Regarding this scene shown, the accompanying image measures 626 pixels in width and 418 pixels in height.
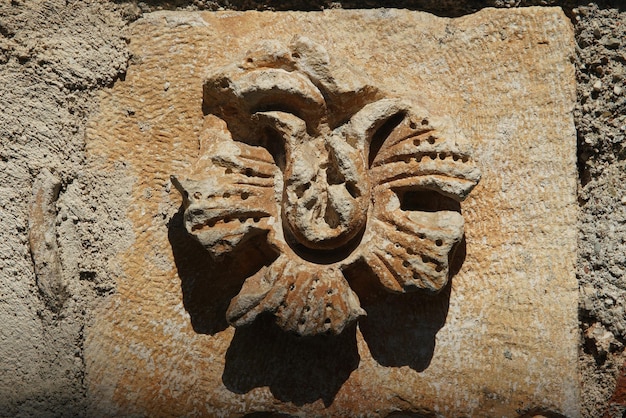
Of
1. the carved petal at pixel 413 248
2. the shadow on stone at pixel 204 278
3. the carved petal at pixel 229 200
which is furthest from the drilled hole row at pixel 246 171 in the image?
the carved petal at pixel 413 248

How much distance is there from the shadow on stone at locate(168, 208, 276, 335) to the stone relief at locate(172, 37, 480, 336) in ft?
0.23

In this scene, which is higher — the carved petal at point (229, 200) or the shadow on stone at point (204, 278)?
the carved petal at point (229, 200)

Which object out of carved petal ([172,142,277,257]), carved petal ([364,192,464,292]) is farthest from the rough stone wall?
carved petal ([364,192,464,292])

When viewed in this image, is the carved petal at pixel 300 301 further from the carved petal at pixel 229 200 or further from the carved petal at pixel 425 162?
the carved petal at pixel 425 162

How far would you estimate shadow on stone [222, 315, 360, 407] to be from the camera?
4.00 ft

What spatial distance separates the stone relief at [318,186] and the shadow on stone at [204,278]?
0.07 m

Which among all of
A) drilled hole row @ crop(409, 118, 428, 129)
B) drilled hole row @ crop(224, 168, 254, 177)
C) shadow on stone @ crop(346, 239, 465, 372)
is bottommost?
shadow on stone @ crop(346, 239, 465, 372)

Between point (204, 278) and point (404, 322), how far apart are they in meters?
0.36

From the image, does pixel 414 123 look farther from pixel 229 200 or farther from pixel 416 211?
pixel 229 200

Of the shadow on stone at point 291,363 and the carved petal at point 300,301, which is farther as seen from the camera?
the shadow on stone at point 291,363

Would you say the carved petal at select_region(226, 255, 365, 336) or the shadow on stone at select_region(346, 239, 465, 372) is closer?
the carved petal at select_region(226, 255, 365, 336)

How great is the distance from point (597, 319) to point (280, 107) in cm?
66

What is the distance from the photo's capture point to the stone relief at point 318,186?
3.67 feet

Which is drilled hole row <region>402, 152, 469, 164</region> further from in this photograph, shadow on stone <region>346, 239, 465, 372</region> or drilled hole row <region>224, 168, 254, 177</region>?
drilled hole row <region>224, 168, 254, 177</region>
